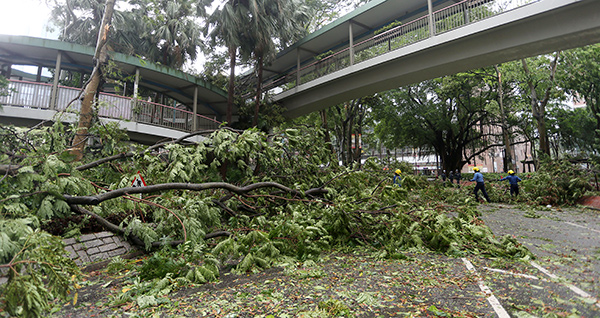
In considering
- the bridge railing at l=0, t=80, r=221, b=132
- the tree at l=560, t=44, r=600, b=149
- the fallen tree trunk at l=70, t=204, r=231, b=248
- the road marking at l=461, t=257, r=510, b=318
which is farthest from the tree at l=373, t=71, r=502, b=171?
the road marking at l=461, t=257, r=510, b=318

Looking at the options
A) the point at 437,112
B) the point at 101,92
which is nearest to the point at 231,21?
the point at 101,92

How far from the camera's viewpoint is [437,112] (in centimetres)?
2455

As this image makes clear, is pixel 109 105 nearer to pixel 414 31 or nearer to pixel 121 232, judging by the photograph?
pixel 121 232

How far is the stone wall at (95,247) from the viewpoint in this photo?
4.21 metres

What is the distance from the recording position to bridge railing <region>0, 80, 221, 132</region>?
1202 centimetres

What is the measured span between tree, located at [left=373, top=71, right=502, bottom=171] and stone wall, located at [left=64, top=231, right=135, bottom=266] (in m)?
22.6

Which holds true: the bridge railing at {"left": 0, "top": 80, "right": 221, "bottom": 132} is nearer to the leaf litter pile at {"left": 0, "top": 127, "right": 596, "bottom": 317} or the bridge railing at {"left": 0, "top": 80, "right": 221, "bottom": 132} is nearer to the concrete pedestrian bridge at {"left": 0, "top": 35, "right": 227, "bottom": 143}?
the concrete pedestrian bridge at {"left": 0, "top": 35, "right": 227, "bottom": 143}

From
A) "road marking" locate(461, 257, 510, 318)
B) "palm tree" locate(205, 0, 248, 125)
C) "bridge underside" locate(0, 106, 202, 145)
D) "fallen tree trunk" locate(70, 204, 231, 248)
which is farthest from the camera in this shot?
"palm tree" locate(205, 0, 248, 125)

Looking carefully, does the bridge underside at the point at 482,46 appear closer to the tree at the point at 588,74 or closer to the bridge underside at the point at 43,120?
the tree at the point at 588,74

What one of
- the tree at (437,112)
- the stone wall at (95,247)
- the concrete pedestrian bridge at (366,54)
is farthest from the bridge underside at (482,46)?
the stone wall at (95,247)

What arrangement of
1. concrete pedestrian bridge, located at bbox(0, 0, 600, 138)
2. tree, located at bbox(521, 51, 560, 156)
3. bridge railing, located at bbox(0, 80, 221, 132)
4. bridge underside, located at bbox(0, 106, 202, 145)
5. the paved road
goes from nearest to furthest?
1. the paved road
2. concrete pedestrian bridge, located at bbox(0, 0, 600, 138)
3. bridge underside, located at bbox(0, 106, 202, 145)
4. bridge railing, located at bbox(0, 80, 221, 132)
5. tree, located at bbox(521, 51, 560, 156)

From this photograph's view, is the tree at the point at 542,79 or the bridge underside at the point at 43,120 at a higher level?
the tree at the point at 542,79

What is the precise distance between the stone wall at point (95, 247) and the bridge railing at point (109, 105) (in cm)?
654

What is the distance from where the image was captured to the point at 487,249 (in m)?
4.22
